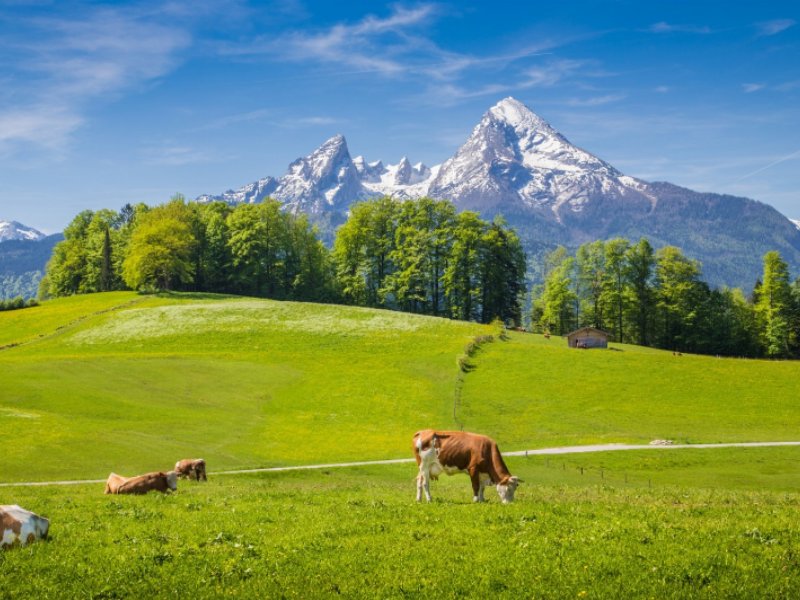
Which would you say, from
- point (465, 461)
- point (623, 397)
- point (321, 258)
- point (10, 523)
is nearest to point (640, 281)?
point (623, 397)

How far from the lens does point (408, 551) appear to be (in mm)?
14992

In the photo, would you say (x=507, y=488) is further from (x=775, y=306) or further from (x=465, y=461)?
(x=775, y=306)

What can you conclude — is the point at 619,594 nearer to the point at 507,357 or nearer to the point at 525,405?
the point at 525,405

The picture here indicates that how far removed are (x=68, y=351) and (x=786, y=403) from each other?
3424 inches

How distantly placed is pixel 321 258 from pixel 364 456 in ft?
306

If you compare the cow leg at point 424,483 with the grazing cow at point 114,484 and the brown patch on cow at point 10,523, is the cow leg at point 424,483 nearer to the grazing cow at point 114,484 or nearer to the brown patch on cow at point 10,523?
the brown patch on cow at point 10,523

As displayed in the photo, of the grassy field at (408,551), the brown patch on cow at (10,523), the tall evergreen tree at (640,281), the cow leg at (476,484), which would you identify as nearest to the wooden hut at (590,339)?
the tall evergreen tree at (640,281)

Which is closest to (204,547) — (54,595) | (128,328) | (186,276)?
(54,595)

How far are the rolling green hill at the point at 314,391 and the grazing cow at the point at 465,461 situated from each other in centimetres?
2415

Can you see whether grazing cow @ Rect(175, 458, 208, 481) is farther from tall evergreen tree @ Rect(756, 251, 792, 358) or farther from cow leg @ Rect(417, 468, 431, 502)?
tall evergreen tree @ Rect(756, 251, 792, 358)

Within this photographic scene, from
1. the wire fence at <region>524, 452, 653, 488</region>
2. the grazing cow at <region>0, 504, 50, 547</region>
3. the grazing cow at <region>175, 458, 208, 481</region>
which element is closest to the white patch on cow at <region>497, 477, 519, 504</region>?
the grazing cow at <region>0, 504, 50, 547</region>

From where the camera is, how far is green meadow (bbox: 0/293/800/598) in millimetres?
13633

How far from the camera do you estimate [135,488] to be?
1046 inches

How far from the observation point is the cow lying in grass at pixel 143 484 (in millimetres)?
26562
